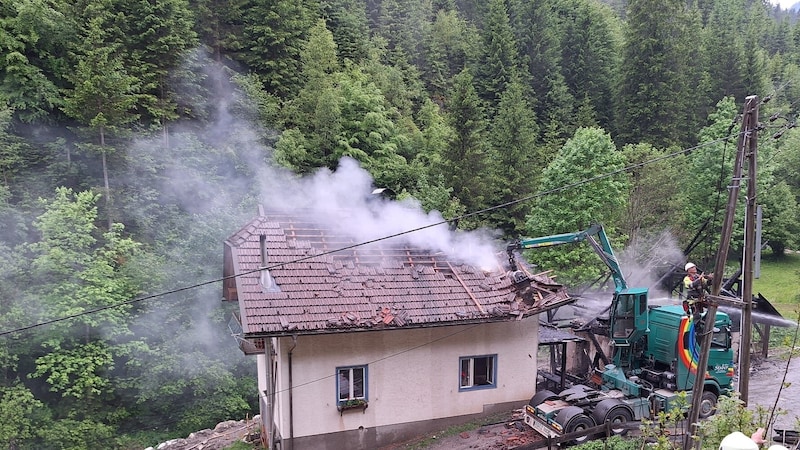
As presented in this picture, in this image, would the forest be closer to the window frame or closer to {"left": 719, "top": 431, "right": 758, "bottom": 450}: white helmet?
the window frame

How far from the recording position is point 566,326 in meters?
15.4

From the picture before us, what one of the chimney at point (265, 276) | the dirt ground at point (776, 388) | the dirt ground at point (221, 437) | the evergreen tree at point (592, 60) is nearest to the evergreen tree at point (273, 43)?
the dirt ground at point (221, 437)

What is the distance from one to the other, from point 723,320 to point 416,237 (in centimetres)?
871

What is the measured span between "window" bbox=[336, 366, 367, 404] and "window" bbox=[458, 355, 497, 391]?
2.80 m

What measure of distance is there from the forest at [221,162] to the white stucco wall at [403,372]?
3.66 m

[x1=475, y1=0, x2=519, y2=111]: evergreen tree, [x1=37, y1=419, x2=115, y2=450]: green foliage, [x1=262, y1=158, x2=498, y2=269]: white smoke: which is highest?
[x1=475, y1=0, x2=519, y2=111]: evergreen tree

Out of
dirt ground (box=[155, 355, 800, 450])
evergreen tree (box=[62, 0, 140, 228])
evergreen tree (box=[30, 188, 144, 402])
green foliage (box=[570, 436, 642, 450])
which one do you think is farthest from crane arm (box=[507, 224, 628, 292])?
evergreen tree (box=[62, 0, 140, 228])

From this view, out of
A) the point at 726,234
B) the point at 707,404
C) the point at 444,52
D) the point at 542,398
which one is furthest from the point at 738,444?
the point at 444,52

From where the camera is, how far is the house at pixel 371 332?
39.9 ft

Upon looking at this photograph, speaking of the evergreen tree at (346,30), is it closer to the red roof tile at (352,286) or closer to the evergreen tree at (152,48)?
the evergreen tree at (152,48)

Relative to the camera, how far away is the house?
12.1m

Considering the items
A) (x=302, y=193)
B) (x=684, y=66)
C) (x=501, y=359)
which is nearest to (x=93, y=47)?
(x=302, y=193)

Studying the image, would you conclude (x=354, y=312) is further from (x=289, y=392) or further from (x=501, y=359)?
(x=501, y=359)

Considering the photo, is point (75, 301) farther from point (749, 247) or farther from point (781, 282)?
point (781, 282)
